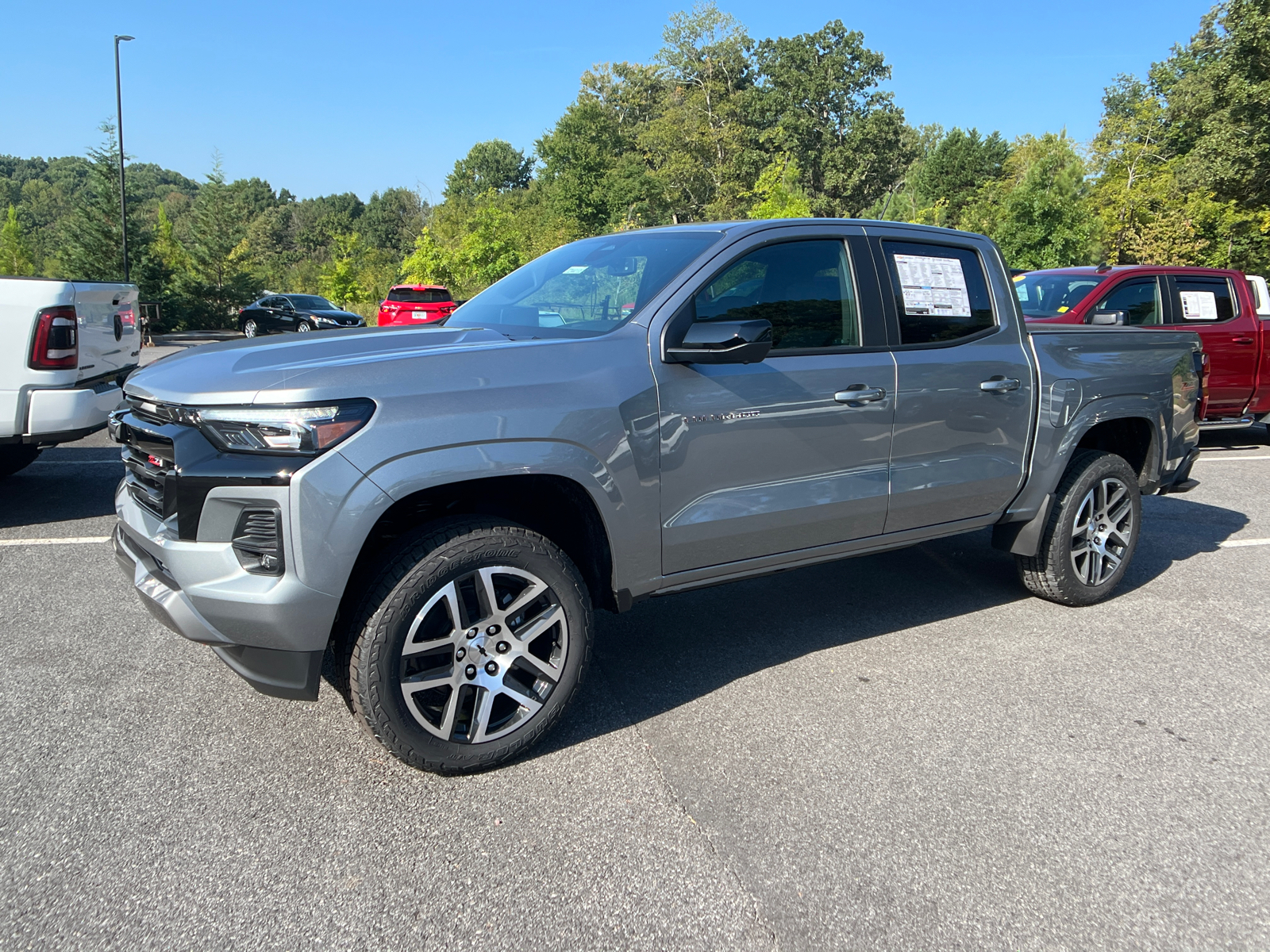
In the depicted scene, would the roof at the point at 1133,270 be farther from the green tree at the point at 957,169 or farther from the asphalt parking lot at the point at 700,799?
the green tree at the point at 957,169

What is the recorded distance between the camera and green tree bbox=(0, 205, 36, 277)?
122 ft

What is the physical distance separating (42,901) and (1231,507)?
7952 millimetres

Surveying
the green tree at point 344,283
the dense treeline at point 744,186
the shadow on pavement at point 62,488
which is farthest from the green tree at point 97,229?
the shadow on pavement at point 62,488

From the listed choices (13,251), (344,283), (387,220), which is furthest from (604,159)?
(387,220)

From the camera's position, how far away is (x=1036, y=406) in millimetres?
4355

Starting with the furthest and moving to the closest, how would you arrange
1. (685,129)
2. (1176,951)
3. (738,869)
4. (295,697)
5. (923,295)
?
(685,129), (923,295), (295,697), (738,869), (1176,951)

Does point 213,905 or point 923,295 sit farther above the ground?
point 923,295

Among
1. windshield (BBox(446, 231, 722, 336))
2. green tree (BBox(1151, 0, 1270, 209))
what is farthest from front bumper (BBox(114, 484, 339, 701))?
green tree (BBox(1151, 0, 1270, 209))

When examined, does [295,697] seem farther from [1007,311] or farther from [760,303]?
[1007,311]

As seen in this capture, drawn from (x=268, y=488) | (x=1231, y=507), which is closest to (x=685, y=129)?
(x=1231, y=507)

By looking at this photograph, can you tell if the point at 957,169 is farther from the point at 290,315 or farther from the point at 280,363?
the point at 280,363

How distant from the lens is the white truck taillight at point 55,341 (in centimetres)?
559

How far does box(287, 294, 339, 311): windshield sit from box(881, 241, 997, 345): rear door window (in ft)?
95.0

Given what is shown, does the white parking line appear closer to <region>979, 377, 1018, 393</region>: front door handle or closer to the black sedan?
<region>979, 377, 1018, 393</region>: front door handle
